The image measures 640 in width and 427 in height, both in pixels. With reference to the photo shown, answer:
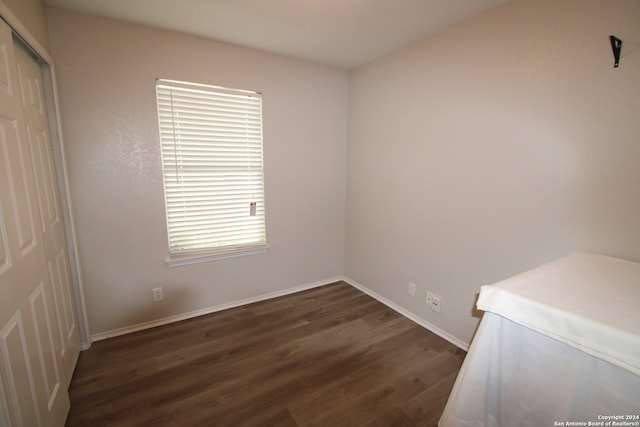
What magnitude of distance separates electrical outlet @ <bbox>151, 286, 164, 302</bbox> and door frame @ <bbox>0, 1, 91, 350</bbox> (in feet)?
1.51

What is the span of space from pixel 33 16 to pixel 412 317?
345 cm

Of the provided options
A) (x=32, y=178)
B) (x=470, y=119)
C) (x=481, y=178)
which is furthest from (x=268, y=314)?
(x=470, y=119)

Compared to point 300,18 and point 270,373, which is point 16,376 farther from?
point 300,18

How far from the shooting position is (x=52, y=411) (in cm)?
134

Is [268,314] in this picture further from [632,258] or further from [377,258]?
[632,258]

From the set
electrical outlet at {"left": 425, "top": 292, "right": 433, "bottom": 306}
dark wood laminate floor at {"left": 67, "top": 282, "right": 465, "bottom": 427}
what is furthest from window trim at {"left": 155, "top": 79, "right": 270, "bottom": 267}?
electrical outlet at {"left": 425, "top": 292, "right": 433, "bottom": 306}

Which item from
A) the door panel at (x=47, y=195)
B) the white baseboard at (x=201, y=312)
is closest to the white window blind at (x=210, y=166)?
the white baseboard at (x=201, y=312)

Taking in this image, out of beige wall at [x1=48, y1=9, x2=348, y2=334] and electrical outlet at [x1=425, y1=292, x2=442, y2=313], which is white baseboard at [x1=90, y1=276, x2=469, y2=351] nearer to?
beige wall at [x1=48, y1=9, x2=348, y2=334]

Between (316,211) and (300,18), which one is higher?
(300,18)

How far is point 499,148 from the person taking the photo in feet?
6.00

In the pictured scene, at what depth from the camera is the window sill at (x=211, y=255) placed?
2.41 m

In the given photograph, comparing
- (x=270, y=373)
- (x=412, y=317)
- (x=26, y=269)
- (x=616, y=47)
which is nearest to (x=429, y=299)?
(x=412, y=317)

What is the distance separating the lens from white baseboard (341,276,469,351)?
217 centimetres

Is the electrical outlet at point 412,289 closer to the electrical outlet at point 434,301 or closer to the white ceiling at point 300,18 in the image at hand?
the electrical outlet at point 434,301
